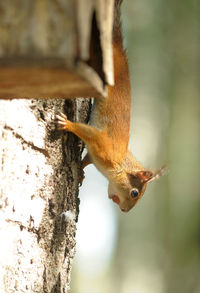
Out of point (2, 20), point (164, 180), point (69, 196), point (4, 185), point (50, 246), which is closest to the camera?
point (2, 20)

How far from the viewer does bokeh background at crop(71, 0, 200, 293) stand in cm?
978

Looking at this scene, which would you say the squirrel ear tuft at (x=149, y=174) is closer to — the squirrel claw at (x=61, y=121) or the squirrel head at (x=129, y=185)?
the squirrel head at (x=129, y=185)

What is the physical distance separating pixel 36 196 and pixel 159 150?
7.84m

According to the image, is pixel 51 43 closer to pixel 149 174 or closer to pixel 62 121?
pixel 62 121

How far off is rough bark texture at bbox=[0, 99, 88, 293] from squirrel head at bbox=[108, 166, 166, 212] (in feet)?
2.53

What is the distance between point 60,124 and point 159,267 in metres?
8.24

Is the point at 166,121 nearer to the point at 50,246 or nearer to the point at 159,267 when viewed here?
the point at 159,267

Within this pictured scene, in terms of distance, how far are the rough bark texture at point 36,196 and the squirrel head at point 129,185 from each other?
0.77 meters

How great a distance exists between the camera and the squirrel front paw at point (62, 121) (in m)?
2.14

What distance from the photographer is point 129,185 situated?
3137 millimetres

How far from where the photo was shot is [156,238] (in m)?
10.6

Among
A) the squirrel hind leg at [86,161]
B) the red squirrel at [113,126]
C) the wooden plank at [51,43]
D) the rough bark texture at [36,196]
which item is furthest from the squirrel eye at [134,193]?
the wooden plank at [51,43]

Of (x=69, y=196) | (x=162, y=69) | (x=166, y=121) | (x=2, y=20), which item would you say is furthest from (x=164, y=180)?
(x=2, y=20)

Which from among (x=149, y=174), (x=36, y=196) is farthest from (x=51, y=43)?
(x=149, y=174)
